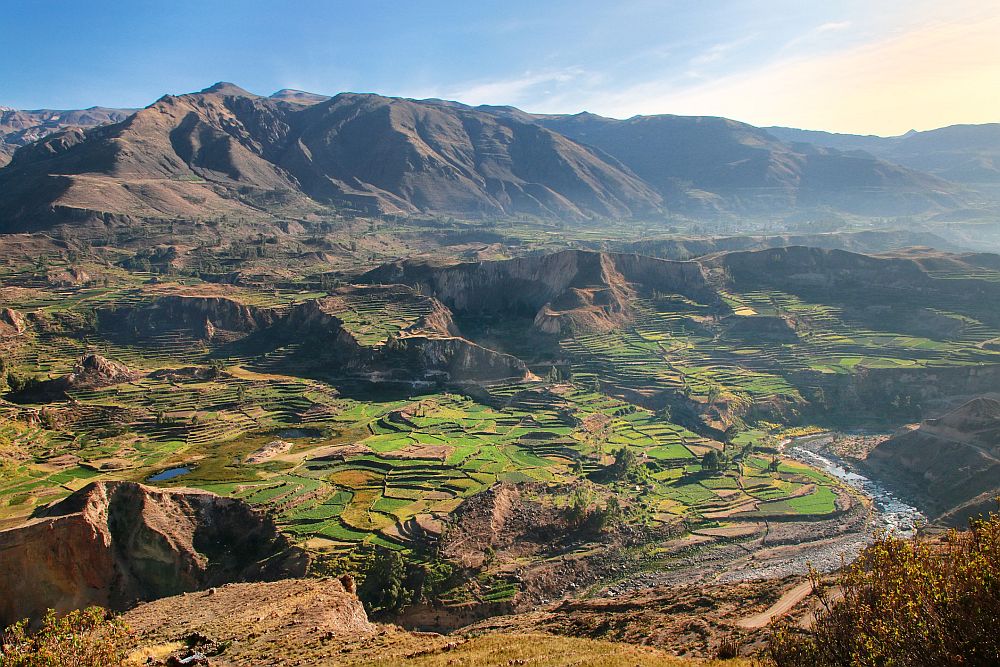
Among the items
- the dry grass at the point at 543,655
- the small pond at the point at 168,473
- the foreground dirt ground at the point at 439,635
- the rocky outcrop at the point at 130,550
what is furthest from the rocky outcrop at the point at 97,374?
the dry grass at the point at 543,655

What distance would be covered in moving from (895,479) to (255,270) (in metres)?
139

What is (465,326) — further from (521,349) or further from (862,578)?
(862,578)

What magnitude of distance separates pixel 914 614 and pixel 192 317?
124 metres

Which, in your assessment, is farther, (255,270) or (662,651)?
(255,270)

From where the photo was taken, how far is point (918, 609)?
676 inches

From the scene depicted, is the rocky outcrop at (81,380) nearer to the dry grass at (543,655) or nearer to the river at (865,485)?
the dry grass at (543,655)

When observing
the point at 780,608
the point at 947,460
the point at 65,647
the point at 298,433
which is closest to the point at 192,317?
the point at 298,433

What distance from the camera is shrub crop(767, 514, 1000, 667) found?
15812 millimetres

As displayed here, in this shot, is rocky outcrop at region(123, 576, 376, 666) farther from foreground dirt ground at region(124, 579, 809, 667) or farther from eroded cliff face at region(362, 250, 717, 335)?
eroded cliff face at region(362, 250, 717, 335)

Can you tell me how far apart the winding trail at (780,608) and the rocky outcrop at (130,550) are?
32.7 meters

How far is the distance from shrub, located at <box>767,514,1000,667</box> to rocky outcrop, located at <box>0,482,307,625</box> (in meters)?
39.9

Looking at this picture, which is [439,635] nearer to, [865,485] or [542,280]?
[865,485]

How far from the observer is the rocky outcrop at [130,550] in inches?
1592

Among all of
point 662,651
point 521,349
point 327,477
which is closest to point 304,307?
point 521,349
